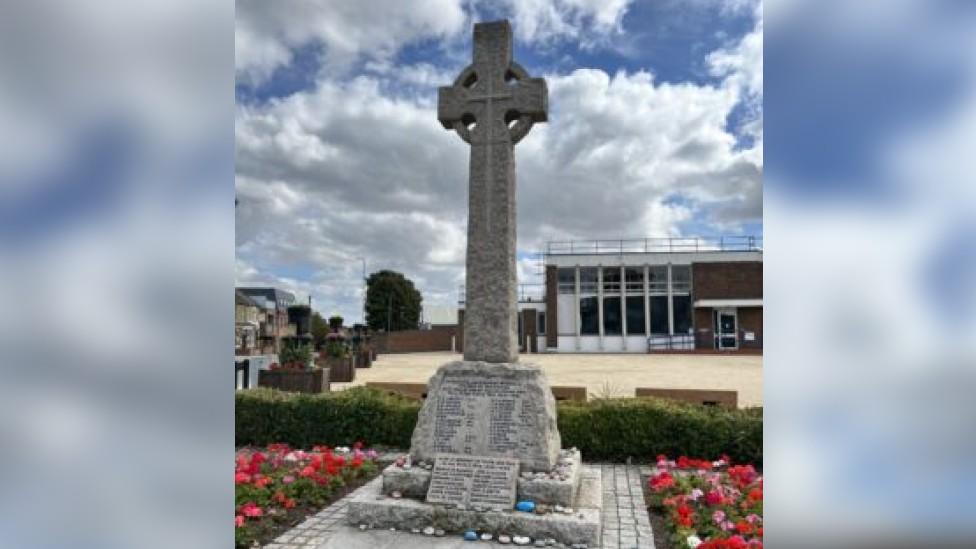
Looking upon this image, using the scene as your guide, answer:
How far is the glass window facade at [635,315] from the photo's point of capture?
34156 millimetres

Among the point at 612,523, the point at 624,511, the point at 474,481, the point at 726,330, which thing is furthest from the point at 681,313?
the point at 474,481

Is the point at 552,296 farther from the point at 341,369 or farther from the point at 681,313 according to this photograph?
the point at 341,369

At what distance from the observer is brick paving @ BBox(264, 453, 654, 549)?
495 centimetres

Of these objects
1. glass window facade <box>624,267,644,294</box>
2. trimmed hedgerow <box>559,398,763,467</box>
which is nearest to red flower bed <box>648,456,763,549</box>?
trimmed hedgerow <box>559,398,763,467</box>

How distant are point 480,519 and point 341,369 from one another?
15273 mm

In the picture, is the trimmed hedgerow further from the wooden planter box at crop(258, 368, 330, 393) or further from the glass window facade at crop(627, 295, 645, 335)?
the glass window facade at crop(627, 295, 645, 335)

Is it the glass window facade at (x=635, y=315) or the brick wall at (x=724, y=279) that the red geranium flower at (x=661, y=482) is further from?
the brick wall at (x=724, y=279)

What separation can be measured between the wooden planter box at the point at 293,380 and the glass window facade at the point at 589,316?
2270cm

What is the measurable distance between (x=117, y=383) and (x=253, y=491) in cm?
578

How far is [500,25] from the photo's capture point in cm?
639

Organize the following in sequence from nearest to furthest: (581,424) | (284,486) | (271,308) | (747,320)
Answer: (284,486), (581,424), (747,320), (271,308)

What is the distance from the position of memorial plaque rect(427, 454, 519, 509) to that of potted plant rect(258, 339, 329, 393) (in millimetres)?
8650

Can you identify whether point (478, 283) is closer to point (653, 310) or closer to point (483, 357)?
point (483, 357)

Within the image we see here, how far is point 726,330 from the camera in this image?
33.1 meters
